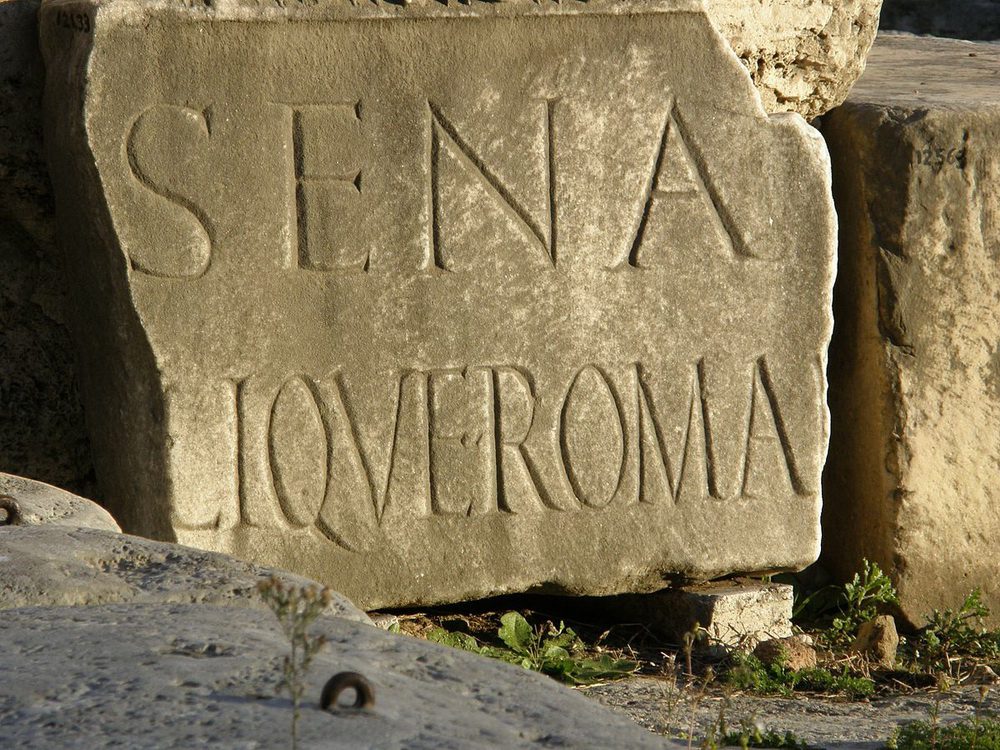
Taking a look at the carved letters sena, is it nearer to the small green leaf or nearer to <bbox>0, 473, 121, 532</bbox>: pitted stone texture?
the small green leaf

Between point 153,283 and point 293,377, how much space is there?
333 millimetres

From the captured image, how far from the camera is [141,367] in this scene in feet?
9.45

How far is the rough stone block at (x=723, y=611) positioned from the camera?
131 inches

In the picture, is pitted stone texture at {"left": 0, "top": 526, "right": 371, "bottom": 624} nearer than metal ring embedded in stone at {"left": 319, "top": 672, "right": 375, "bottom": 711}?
No

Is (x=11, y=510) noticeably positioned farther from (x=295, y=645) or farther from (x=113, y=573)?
(x=295, y=645)

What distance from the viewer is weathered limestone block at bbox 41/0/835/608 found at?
285cm

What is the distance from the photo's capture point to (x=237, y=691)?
1.39 meters

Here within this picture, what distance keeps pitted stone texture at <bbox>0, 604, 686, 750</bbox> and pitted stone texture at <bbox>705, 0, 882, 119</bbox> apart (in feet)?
7.70

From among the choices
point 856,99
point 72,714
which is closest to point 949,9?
point 856,99

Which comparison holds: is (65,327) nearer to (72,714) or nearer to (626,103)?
(626,103)

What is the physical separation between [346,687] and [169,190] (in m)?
1.70

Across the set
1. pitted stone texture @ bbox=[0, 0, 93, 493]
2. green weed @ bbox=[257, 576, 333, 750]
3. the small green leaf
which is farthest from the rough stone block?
green weed @ bbox=[257, 576, 333, 750]

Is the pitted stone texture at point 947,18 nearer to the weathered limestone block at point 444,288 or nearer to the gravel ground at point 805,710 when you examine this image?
the weathered limestone block at point 444,288

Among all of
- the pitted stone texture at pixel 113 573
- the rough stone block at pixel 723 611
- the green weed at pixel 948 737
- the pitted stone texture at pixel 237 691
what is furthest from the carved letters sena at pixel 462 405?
the pitted stone texture at pixel 237 691
